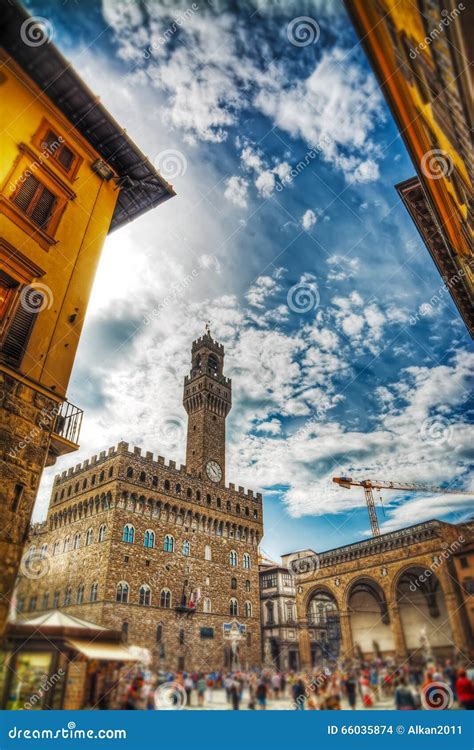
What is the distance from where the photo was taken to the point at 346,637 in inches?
236

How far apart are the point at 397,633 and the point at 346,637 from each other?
2.41 feet

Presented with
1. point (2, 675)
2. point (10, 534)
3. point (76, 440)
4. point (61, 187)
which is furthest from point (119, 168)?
point (2, 675)

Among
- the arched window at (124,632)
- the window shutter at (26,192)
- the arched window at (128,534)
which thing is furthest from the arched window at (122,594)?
the window shutter at (26,192)

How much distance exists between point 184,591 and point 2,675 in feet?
9.20

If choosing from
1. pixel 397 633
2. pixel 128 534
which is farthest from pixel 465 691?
pixel 128 534

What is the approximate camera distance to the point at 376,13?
4289 mm

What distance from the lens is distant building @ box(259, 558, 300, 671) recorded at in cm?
574

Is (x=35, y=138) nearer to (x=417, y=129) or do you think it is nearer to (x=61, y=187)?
(x=61, y=187)

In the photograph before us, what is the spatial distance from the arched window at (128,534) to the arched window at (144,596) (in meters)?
1.65

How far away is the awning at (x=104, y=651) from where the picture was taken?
17.0 feet

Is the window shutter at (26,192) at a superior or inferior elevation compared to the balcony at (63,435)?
superior

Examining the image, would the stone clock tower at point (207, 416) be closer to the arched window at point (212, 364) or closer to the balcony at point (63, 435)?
the arched window at point (212, 364)

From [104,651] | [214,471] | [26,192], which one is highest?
[214,471]

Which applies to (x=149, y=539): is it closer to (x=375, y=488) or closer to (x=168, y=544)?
(x=168, y=544)
